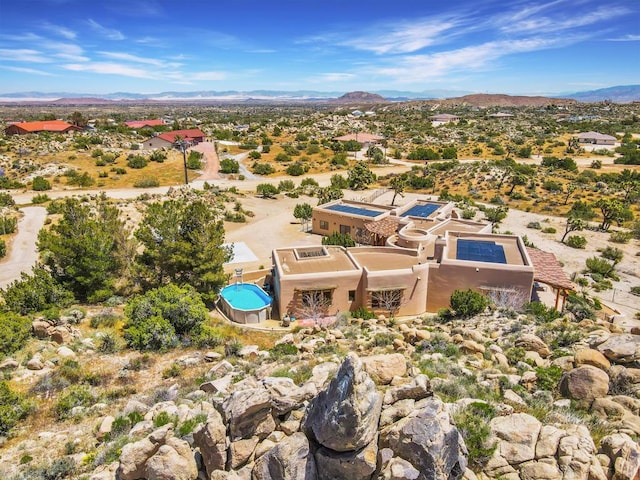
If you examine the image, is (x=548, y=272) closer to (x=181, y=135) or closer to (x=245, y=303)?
(x=245, y=303)

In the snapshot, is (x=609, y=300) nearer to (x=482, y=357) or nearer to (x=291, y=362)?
(x=482, y=357)

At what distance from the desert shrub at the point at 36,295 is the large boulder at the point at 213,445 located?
53.6 feet

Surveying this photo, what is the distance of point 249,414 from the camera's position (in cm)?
825

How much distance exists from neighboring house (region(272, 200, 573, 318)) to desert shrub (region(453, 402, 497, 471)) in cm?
1348

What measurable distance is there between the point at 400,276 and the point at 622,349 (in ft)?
38.2

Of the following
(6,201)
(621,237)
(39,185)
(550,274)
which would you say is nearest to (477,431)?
(550,274)

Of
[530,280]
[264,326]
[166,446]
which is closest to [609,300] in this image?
[530,280]

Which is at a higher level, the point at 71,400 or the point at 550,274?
the point at 71,400

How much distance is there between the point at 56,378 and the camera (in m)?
13.8

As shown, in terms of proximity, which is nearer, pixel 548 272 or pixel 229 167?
pixel 548 272

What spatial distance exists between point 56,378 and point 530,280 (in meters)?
22.3

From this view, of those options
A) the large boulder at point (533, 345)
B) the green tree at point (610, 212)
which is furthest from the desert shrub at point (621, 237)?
the large boulder at point (533, 345)

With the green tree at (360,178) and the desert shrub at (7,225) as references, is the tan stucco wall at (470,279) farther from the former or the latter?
the desert shrub at (7,225)

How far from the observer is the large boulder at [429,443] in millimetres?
7203
